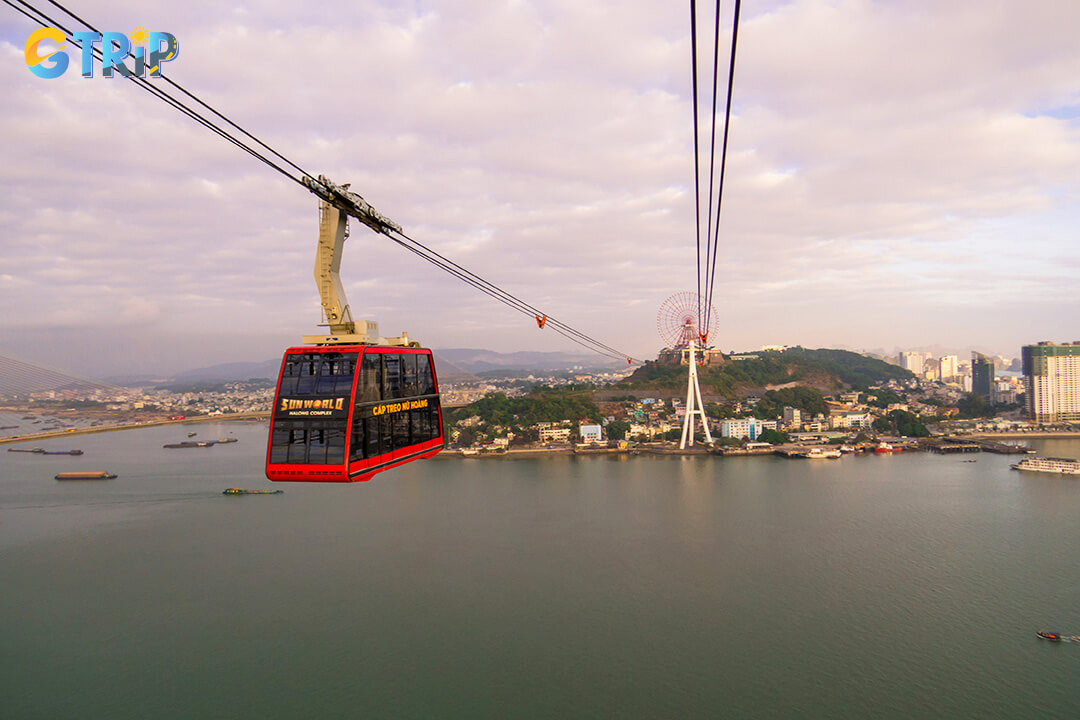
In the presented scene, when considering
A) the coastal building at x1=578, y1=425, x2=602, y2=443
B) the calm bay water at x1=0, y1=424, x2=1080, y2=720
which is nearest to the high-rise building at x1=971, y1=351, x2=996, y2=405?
the calm bay water at x1=0, y1=424, x2=1080, y2=720

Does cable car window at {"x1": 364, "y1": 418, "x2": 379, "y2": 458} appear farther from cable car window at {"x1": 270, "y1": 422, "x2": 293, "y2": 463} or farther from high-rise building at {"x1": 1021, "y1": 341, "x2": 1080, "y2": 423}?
high-rise building at {"x1": 1021, "y1": 341, "x2": 1080, "y2": 423}

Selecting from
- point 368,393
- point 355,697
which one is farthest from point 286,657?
point 368,393

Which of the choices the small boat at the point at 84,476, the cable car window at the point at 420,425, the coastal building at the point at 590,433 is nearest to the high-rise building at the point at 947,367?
the coastal building at the point at 590,433

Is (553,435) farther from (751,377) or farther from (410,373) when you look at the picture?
(410,373)

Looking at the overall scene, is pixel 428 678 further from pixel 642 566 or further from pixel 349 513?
pixel 349 513

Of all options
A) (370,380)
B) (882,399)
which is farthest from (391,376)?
(882,399)

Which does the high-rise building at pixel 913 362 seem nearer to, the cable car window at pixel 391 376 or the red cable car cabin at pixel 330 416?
the cable car window at pixel 391 376

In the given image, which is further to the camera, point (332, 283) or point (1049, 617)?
point (1049, 617)
